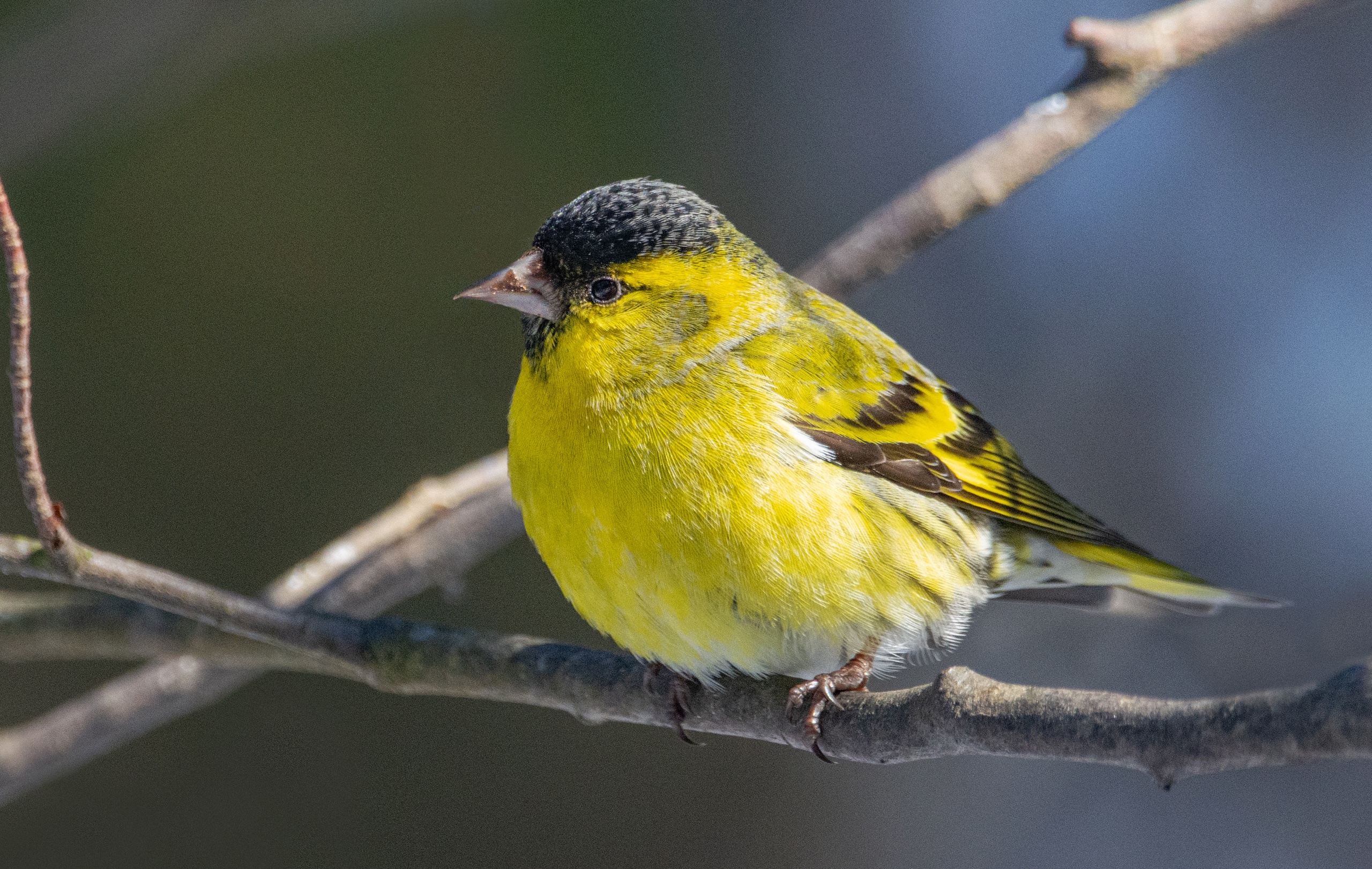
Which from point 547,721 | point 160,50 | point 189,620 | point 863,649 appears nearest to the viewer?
point 863,649

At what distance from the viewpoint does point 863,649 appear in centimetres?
306

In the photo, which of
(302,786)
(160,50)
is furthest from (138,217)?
(302,786)

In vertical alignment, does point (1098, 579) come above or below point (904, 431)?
below

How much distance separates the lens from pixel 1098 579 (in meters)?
3.67

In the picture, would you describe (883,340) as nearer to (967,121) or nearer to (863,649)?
(863,649)

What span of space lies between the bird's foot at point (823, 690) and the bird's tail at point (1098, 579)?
2.45 feet

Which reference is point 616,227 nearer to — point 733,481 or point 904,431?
point 733,481

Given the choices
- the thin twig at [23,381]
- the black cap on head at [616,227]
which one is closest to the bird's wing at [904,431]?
the black cap on head at [616,227]

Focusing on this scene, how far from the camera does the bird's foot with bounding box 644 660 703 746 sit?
305 cm

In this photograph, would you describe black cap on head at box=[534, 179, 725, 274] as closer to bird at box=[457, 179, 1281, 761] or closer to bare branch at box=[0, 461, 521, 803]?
bird at box=[457, 179, 1281, 761]

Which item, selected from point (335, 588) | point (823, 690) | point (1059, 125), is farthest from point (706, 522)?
point (1059, 125)

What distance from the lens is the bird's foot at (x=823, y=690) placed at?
275cm

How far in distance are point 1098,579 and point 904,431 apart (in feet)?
2.50

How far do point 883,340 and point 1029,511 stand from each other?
0.69 m
